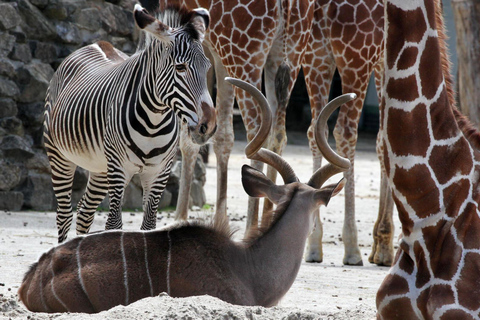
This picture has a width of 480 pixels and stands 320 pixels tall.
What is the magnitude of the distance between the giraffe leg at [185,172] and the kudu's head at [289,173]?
342cm

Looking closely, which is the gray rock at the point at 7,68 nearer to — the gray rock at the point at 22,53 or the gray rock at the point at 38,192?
the gray rock at the point at 22,53

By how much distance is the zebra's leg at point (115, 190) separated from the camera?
607 cm

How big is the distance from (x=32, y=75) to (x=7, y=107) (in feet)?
1.90

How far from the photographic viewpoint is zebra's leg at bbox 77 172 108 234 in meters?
6.97

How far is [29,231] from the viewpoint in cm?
840

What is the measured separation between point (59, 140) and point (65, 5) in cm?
415

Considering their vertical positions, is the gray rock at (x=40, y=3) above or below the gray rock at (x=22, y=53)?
above

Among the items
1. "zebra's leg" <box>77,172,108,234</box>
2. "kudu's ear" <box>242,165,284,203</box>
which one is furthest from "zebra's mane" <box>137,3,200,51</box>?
"zebra's leg" <box>77,172,108,234</box>

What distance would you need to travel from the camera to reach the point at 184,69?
19.4 ft

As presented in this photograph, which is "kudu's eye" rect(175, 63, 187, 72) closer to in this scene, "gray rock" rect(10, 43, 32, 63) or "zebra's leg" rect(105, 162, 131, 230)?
"zebra's leg" rect(105, 162, 131, 230)

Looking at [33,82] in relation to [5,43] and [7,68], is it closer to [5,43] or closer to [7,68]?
[7,68]

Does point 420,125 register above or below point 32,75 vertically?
below

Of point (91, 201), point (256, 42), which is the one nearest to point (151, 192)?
point (91, 201)

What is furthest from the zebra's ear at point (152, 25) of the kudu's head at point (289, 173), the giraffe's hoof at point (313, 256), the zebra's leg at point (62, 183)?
the giraffe's hoof at point (313, 256)
